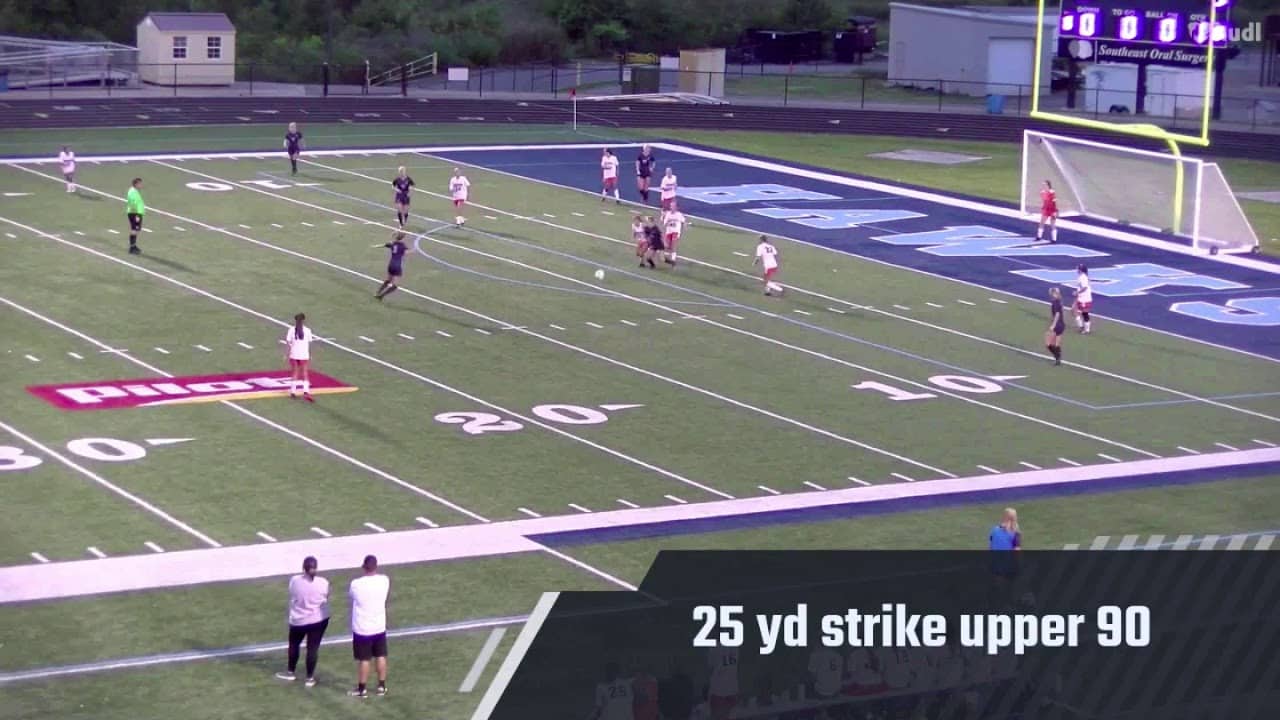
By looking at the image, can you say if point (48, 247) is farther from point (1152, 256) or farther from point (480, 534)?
point (1152, 256)

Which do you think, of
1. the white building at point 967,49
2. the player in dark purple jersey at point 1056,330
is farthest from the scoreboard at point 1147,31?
the white building at point 967,49

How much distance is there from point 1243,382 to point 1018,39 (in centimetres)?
4735

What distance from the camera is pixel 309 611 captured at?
1723cm

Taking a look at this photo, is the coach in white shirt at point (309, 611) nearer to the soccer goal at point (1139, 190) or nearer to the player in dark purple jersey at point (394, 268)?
the player in dark purple jersey at point (394, 268)

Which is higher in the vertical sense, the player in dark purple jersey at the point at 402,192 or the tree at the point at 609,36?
the tree at the point at 609,36

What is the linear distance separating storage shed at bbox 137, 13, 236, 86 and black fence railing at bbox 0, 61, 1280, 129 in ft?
0.23

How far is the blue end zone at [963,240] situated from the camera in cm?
3800

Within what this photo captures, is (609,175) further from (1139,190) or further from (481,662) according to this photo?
(481,662)

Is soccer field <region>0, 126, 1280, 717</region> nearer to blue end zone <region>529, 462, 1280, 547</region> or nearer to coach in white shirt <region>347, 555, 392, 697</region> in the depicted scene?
blue end zone <region>529, 462, 1280, 547</region>

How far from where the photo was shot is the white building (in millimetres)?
77062

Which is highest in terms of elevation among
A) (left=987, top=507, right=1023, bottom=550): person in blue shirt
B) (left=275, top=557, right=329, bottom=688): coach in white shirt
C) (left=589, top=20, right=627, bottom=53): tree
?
(left=589, top=20, right=627, bottom=53): tree

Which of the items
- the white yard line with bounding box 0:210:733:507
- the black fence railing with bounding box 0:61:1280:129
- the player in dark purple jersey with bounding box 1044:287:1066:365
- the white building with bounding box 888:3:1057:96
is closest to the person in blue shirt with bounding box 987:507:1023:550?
the white yard line with bounding box 0:210:733:507

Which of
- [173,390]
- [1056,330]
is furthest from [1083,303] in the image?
[173,390]

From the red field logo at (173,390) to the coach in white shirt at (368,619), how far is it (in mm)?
11491
